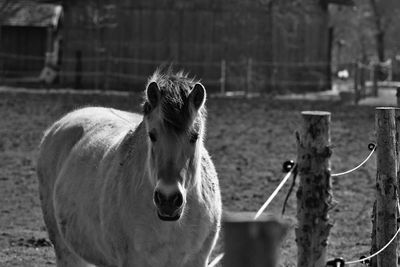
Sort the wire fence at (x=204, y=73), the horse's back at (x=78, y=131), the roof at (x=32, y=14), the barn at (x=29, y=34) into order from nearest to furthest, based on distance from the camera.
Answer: the horse's back at (x=78, y=131)
the wire fence at (x=204, y=73)
the barn at (x=29, y=34)
the roof at (x=32, y=14)

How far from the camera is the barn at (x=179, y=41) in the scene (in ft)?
98.0

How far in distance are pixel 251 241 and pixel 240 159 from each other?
11.1m

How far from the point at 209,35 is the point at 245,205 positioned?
66.9ft

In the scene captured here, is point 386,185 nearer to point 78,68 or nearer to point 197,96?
point 197,96

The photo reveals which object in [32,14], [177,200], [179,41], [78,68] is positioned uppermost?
[32,14]

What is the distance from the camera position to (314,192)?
4352 millimetres

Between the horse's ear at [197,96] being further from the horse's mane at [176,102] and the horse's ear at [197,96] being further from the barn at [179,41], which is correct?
the barn at [179,41]

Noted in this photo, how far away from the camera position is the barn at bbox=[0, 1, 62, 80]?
114 ft

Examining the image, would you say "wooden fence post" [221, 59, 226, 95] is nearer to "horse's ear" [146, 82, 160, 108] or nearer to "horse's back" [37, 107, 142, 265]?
"horse's back" [37, 107, 142, 265]

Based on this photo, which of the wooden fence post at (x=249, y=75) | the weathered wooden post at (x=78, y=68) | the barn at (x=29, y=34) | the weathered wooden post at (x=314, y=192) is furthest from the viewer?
the barn at (x=29, y=34)

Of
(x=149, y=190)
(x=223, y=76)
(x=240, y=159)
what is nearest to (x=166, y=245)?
(x=149, y=190)

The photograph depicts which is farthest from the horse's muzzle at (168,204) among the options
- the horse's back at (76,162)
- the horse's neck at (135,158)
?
the horse's back at (76,162)

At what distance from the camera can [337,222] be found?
32.3 feet

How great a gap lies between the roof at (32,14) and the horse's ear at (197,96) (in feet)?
101
